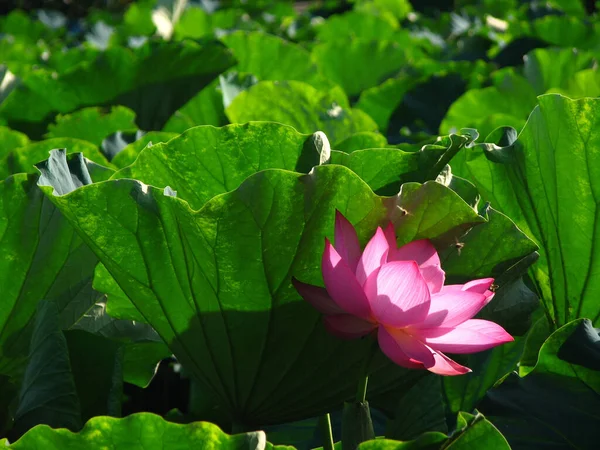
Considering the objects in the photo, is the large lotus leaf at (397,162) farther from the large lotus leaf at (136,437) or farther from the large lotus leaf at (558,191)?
the large lotus leaf at (136,437)

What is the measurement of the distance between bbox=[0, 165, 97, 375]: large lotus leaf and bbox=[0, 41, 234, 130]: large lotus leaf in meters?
0.82

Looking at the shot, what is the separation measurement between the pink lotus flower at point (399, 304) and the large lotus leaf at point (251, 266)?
54mm

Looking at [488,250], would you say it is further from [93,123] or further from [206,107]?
[206,107]

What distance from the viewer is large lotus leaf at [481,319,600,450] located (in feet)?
2.60

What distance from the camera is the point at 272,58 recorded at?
2.07 metres

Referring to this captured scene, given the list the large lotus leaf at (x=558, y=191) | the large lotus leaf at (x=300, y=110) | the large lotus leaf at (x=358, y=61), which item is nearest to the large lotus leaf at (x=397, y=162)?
the large lotus leaf at (x=558, y=191)

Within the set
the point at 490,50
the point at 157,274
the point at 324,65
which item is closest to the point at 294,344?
the point at 157,274

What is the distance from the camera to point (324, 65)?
2.35 m

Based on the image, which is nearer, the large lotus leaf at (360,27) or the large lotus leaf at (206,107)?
the large lotus leaf at (206,107)

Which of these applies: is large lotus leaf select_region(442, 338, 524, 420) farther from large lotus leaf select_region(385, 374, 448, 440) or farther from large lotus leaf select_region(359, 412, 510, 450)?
large lotus leaf select_region(359, 412, 510, 450)

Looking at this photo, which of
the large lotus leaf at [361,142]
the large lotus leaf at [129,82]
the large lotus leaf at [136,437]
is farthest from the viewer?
the large lotus leaf at [129,82]

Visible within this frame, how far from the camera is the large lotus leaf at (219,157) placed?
35.8 inches

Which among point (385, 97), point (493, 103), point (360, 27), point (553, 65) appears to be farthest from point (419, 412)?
point (360, 27)

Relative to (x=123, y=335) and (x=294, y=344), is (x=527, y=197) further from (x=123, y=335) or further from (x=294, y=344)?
(x=123, y=335)
